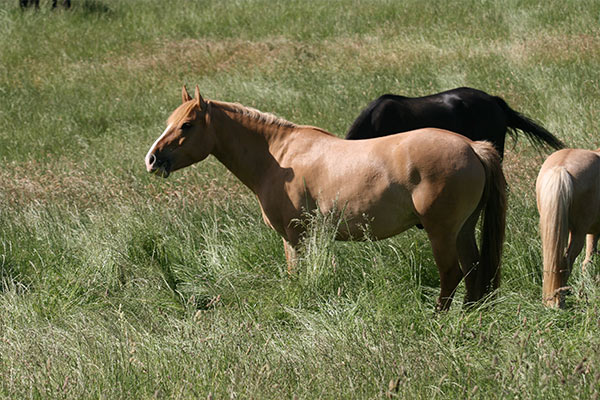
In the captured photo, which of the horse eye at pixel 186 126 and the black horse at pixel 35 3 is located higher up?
the horse eye at pixel 186 126

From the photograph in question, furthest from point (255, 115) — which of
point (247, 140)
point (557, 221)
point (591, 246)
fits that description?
point (591, 246)

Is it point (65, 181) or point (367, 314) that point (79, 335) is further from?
point (65, 181)

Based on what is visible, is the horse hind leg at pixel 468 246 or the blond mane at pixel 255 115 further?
the blond mane at pixel 255 115

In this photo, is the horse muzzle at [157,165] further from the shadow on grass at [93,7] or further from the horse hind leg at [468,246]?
the shadow on grass at [93,7]

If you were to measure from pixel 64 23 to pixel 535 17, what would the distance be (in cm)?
1100

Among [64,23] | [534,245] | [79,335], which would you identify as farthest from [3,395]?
[64,23]

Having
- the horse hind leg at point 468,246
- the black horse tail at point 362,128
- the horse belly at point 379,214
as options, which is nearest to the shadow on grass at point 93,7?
the black horse tail at point 362,128

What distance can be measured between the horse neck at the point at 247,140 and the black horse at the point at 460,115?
180 cm

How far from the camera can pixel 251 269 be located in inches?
221

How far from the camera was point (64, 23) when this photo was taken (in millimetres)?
18609

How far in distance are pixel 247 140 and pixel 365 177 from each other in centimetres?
106

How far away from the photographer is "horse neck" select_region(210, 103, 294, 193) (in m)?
5.62

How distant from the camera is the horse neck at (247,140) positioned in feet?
18.5

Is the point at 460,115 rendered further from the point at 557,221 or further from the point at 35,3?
the point at 35,3
